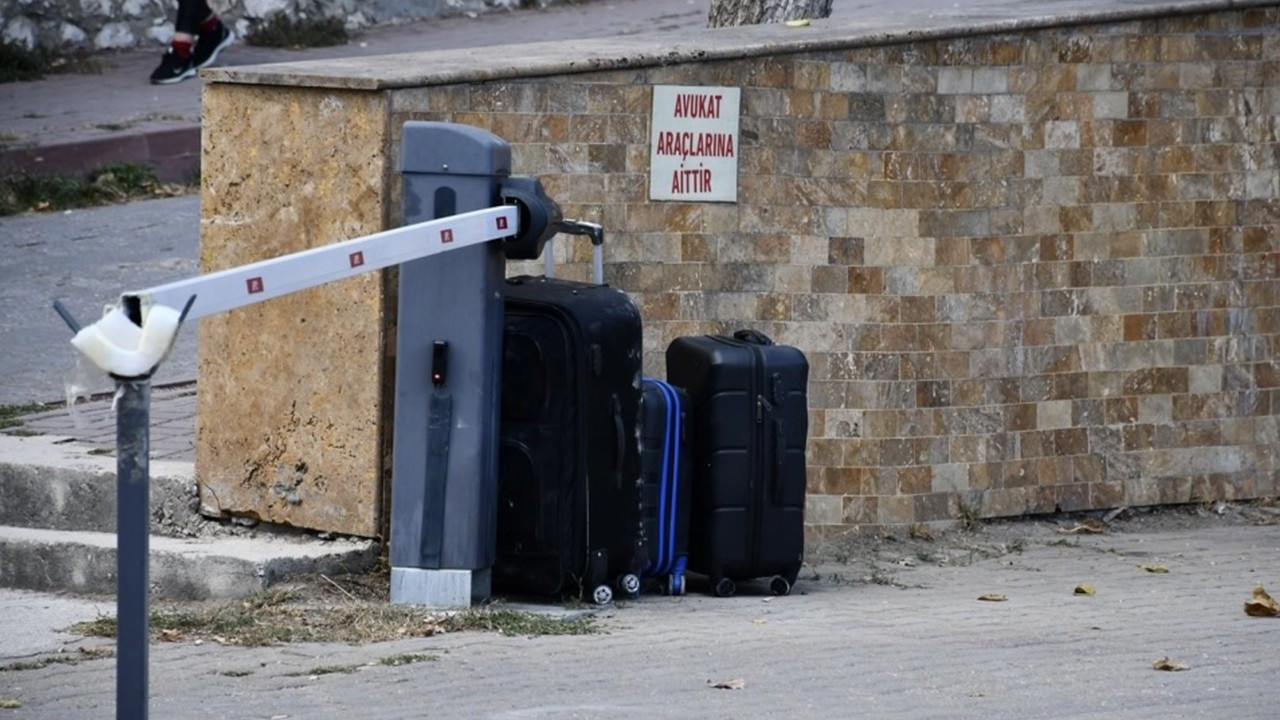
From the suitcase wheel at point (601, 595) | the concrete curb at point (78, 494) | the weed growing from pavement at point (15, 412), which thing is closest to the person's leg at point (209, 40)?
the weed growing from pavement at point (15, 412)

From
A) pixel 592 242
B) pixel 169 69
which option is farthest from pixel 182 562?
pixel 169 69

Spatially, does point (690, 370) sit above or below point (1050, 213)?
below

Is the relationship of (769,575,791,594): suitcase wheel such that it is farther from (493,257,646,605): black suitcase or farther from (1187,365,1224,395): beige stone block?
(1187,365,1224,395): beige stone block

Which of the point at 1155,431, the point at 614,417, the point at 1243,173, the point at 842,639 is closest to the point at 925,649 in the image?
the point at 842,639

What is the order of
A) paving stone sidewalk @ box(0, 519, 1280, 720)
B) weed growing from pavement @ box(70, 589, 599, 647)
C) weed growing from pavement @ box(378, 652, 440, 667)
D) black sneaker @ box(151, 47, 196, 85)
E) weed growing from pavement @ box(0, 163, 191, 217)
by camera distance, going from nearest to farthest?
paving stone sidewalk @ box(0, 519, 1280, 720), weed growing from pavement @ box(378, 652, 440, 667), weed growing from pavement @ box(70, 589, 599, 647), weed growing from pavement @ box(0, 163, 191, 217), black sneaker @ box(151, 47, 196, 85)

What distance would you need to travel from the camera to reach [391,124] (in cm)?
679

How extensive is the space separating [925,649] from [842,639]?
27 centimetres

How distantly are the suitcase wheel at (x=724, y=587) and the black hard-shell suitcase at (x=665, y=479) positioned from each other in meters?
0.12

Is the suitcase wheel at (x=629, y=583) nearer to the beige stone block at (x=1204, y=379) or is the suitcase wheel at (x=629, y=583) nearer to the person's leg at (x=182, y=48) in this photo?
the beige stone block at (x=1204, y=379)

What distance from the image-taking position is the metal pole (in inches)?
152

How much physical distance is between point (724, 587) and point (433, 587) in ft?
3.59

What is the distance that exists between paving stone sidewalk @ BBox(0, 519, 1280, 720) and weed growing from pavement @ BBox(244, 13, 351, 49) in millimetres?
10253

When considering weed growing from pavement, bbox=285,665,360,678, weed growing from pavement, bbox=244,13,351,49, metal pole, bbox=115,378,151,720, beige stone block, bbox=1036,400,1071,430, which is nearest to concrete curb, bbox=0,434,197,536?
weed growing from pavement, bbox=285,665,360,678

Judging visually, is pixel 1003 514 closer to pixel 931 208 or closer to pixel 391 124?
pixel 931 208
